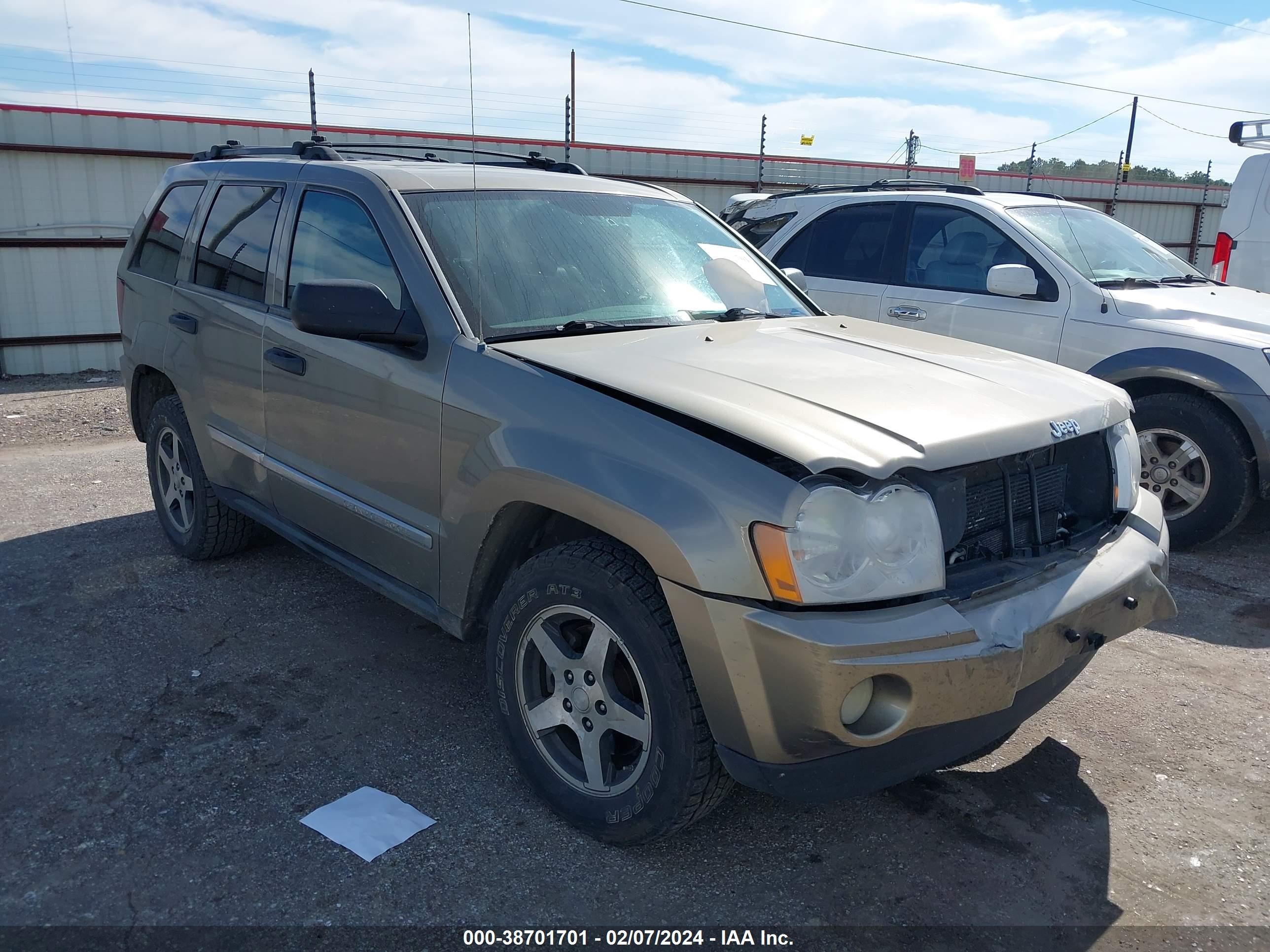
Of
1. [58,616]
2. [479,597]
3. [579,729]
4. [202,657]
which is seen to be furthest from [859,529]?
[58,616]

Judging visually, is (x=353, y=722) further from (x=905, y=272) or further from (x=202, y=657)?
(x=905, y=272)

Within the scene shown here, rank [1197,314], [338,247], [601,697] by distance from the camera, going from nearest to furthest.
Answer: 1. [601,697]
2. [338,247]
3. [1197,314]

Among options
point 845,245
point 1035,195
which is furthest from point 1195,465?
point 845,245

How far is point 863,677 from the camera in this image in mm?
2221

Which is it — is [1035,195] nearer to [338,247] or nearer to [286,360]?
[338,247]

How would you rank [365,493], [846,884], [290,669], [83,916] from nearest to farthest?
[83,916] < [846,884] < [365,493] < [290,669]

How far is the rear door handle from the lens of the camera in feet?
14.4

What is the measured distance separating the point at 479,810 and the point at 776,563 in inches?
51.1

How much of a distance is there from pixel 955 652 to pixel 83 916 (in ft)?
7.22

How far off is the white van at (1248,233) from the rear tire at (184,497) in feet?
24.8

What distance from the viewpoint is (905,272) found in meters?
6.47

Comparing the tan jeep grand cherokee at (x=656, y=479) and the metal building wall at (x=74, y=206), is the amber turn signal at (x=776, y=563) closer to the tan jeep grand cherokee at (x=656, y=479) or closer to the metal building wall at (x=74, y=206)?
the tan jeep grand cherokee at (x=656, y=479)

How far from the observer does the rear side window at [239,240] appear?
402 centimetres

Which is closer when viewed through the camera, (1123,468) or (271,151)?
(1123,468)
